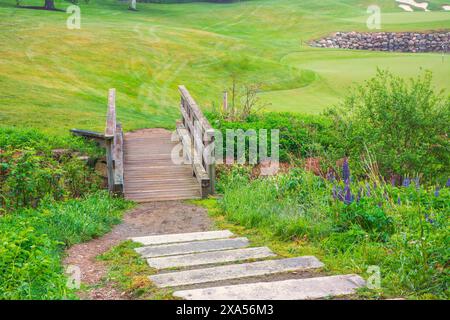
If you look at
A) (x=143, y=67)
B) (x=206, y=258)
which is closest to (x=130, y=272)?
(x=206, y=258)

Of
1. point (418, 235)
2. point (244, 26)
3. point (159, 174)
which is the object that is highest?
point (244, 26)

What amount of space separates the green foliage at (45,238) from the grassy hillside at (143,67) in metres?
6.80

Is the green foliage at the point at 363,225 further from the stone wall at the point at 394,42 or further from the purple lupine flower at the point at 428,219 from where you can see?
the stone wall at the point at 394,42

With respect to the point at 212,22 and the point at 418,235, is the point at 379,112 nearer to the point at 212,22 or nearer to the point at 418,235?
the point at 418,235

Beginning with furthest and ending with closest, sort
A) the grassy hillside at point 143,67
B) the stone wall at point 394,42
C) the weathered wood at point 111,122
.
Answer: the stone wall at point 394,42 → the grassy hillside at point 143,67 → the weathered wood at point 111,122

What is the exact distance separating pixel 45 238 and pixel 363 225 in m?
3.90

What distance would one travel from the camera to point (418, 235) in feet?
21.5

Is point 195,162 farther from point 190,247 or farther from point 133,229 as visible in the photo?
point 190,247

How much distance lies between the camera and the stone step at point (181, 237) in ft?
27.7

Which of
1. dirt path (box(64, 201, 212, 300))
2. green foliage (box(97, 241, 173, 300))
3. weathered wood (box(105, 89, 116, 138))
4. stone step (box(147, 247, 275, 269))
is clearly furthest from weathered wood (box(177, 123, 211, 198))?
stone step (box(147, 247, 275, 269))

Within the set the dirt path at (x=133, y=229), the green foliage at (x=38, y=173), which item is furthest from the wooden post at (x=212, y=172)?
the green foliage at (x=38, y=173)
